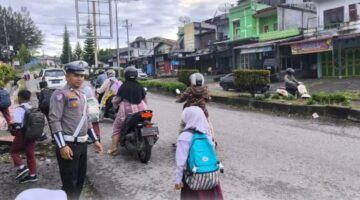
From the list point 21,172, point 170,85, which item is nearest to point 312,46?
point 170,85

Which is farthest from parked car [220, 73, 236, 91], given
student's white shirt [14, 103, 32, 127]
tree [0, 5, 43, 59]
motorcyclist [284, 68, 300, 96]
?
tree [0, 5, 43, 59]

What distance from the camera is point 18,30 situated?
249ft

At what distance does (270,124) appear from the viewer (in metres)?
11.5

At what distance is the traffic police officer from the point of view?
4.33 meters

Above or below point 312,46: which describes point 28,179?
below

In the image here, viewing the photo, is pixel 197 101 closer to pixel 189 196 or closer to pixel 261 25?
pixel 189 196

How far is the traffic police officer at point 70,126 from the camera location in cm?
433

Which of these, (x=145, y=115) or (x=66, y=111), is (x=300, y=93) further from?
(x=66, y=111)

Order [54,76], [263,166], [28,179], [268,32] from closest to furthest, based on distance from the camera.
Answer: [28,179]
[263,166]
[54,76]
[268,32]

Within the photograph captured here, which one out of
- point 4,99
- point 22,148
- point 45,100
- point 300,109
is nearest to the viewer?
point 22,148

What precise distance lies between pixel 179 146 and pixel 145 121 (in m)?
3.32

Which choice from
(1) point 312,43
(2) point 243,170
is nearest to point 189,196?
(2) point 243,170

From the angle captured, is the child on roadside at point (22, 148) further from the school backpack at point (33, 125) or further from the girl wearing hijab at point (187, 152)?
the girl wearing hijab at point (187, 152)

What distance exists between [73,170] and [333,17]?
1145 inches
